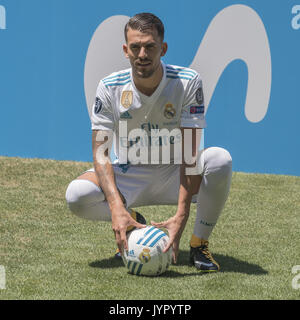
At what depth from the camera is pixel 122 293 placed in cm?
296

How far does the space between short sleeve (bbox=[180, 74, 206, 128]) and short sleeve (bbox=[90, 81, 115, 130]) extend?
45 centimetres

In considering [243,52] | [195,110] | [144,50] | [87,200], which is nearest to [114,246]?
[87,200]

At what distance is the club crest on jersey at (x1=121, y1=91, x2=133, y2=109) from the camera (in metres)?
3.50

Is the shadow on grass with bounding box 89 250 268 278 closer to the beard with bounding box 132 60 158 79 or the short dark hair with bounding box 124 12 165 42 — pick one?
the beard with bounding box 132 60 158 79

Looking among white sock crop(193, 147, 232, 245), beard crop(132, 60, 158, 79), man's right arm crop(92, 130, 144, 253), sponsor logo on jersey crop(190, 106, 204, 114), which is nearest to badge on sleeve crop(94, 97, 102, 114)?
man's right arm crop(92, 130, 144, 253)

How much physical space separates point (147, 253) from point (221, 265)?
0.61m

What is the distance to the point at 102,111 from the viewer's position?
3477 mm

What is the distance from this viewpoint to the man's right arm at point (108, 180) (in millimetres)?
3203

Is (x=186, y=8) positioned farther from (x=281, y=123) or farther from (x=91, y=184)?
(x=91, y=184)

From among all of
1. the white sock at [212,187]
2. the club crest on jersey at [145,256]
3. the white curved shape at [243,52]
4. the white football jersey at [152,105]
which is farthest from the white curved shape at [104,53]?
the club crest on jersey at [145,256]
